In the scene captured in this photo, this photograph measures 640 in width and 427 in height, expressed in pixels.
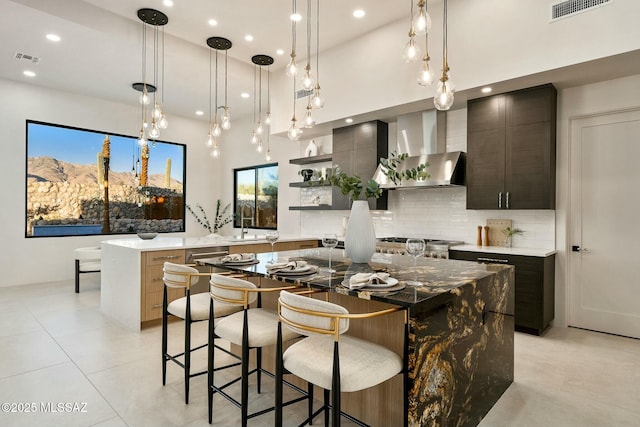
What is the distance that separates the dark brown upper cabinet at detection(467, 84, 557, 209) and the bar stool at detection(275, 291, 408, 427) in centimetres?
307

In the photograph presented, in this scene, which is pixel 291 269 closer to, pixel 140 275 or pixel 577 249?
pixel 140 275


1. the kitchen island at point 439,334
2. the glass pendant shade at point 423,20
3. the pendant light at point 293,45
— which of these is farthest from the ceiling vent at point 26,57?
the glass pendant shade at point 423,20

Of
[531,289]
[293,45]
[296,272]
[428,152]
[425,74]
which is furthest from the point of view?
[428,152]

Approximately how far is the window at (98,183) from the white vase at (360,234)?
14.3ft

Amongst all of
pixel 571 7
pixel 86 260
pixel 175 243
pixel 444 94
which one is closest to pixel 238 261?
pixel 444 94

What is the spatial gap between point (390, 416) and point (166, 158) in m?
7.61

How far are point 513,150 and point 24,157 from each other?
759cm

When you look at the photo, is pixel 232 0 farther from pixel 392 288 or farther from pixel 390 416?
pixel 390 416

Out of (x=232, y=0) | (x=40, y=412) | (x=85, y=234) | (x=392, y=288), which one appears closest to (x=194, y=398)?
(x=40, y=412)

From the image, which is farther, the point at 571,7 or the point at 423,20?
the point at 571,7

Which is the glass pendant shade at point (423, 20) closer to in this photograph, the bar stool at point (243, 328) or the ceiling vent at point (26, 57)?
the bar stool at point (243, 328)

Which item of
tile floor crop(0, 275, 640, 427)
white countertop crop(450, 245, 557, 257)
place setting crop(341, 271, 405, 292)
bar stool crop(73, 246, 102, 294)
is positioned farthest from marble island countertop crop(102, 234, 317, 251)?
place setting crop(341, 271, 405, 292)

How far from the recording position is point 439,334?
5.91 ft

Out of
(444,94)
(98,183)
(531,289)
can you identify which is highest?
(444,94)
